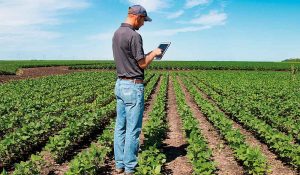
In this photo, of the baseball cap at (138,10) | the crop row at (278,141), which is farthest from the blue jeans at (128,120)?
the crop row at (278,141)

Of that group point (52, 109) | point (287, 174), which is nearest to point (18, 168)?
point (287, 174)

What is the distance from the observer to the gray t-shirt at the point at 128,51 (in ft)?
18.4

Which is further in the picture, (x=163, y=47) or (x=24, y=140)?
(x=24, y=140)

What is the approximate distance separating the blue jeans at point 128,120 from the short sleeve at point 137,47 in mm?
436

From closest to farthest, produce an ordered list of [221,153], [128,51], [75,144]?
[128,51] < [221,153] < [75,144]

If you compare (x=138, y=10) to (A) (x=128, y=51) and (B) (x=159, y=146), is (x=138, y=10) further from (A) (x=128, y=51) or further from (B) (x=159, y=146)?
(B) (x=159, y=146)

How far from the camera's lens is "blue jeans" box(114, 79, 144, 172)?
5805 millimetres

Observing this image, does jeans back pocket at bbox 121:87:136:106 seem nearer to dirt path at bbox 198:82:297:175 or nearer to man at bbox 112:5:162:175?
man at bbox 112:5:162:175

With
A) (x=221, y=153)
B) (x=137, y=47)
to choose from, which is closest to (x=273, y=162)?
(x=221, y=153)

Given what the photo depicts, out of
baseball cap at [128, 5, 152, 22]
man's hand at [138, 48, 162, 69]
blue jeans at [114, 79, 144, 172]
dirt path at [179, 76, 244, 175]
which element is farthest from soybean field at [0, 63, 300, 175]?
baseball cap at [128, 5, 152, 22]

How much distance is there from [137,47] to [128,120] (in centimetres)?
114

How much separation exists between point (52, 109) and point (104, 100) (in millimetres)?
3767

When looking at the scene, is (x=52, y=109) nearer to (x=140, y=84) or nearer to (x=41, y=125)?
(x=41, y=125)

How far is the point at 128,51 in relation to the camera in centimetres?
572
